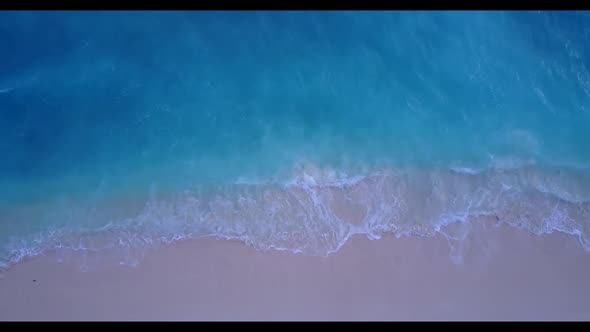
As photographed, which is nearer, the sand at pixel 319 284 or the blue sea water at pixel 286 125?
the sand at pixel 319 284

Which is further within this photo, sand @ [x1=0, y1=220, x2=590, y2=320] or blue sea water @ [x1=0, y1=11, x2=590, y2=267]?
blue sea water @ [x1=0, y1=11, x2=590, y2=267]

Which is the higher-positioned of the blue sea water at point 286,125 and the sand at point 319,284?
the blue sea water at point 286,125

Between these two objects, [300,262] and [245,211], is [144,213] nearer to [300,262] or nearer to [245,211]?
[245,211]

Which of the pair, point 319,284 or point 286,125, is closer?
point 319,284

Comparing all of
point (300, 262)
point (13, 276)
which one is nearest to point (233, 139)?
point (300, 262)

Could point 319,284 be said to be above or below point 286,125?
below
